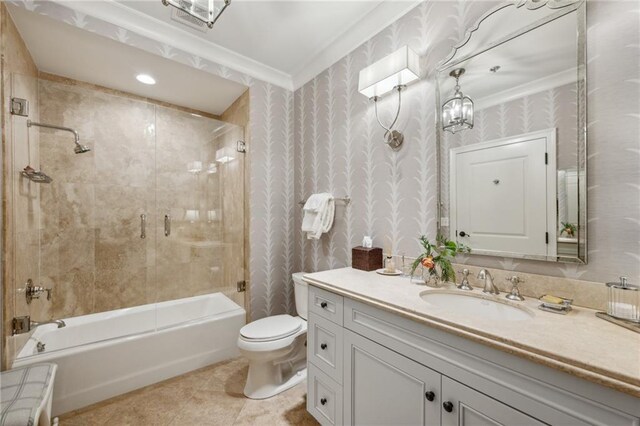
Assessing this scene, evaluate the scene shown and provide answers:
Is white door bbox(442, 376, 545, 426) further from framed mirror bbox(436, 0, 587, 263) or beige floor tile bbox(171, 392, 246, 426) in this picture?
beige floor tile bbox(171, 392, 246, 426)

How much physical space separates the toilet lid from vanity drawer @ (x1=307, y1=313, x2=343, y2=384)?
0.35m

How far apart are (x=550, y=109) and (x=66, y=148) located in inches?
128

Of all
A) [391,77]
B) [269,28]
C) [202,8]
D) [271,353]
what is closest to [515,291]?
[391,77]

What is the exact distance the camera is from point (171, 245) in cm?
252

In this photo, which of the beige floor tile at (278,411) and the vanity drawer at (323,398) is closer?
the vanity drawer at (323,398)

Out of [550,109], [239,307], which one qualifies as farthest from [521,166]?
[239,307]

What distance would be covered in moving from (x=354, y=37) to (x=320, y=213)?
1.36 m

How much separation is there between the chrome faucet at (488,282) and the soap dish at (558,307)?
0.62ft

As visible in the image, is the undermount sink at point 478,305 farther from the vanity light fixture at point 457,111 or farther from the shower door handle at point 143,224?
the shower door handle at point 143,224

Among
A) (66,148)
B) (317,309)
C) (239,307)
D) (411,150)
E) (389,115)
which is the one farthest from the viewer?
(239,307)

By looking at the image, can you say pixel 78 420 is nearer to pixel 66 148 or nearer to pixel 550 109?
pixel 66 148

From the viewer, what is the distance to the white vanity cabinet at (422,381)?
637 millimetres

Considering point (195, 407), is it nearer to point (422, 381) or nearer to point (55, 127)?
point (422, 381)

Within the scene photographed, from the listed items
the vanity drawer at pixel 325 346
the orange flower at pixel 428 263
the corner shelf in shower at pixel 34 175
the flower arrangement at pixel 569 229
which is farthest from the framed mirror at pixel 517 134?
the corner shelf in shower at pixel 34 175
